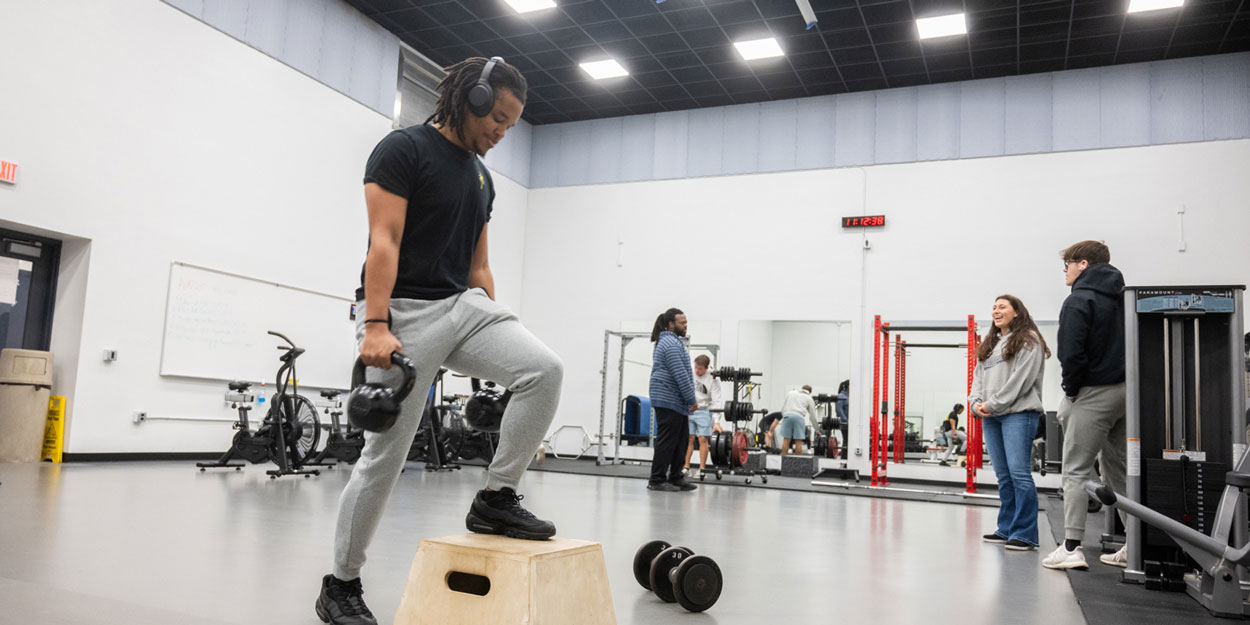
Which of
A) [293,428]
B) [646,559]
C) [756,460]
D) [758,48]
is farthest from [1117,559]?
[758,48]

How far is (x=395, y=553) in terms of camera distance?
10.1ft

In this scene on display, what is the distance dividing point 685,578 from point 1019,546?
2644 mm

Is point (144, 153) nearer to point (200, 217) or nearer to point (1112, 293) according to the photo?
point (200, 217)

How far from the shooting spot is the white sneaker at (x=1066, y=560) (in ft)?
11.6

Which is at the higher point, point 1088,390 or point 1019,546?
point 1088,390

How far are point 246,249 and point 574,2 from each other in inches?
171

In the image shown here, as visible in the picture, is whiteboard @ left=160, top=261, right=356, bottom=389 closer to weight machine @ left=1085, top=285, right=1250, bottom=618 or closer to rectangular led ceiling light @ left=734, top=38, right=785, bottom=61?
rectangular led ceiling light @ left=734, top=38, right=785, bottom=61

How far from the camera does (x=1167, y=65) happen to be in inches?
381

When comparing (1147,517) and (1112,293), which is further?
(1112,293)

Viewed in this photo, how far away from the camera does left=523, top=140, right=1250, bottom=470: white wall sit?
9453 millimetres

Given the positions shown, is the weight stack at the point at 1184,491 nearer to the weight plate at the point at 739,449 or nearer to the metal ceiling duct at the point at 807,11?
the weight plate at the point at 739,449

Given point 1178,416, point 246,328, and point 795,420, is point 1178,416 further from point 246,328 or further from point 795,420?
point 246,328

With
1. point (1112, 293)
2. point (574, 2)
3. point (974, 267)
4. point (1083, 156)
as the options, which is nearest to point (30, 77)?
point (574, 2)

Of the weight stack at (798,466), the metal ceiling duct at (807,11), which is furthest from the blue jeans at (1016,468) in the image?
the weight stack at (798,466)
